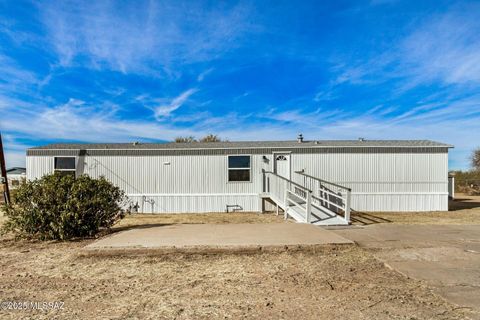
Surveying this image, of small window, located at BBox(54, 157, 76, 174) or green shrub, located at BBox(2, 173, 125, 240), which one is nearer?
green shrub, located at BBox(2, 173, 125, 240)

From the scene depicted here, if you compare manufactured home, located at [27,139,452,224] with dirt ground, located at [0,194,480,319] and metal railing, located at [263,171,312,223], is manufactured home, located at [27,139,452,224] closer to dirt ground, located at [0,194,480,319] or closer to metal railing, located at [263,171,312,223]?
metal railing, located at [263,171,312,223]

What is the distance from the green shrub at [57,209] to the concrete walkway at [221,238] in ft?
2.44

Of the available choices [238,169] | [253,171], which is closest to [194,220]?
[238,169]

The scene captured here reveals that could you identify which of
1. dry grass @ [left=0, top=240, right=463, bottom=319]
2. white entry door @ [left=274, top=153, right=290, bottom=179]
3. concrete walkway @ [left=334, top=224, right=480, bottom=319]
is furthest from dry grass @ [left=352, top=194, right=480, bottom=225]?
dry grass @ [left=0, top=240, right=463, bottom=319]

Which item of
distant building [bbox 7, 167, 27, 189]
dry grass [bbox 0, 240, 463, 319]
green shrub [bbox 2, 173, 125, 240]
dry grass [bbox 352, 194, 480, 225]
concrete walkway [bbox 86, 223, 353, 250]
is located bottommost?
dry grass [bbox 352, 194, 480, 225]

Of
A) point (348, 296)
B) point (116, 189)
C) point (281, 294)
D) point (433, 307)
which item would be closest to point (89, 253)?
point (116, 189)

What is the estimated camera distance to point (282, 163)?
12773 millimetres

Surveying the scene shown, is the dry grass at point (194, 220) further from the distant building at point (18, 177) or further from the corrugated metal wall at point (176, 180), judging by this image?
the distant building at point (18, 177)

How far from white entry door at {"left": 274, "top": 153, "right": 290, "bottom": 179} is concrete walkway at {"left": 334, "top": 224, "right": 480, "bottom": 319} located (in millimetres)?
5213

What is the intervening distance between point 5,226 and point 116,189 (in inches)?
88.5

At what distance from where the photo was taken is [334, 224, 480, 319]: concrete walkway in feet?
12.0

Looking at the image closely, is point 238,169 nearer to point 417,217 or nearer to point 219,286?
point 417,217

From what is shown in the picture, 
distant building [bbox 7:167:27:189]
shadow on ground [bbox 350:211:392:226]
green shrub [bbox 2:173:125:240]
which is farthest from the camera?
shadow on ground [bbox 350:211:392:226]

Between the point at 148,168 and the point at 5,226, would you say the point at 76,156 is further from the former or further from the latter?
the point at 5,226
